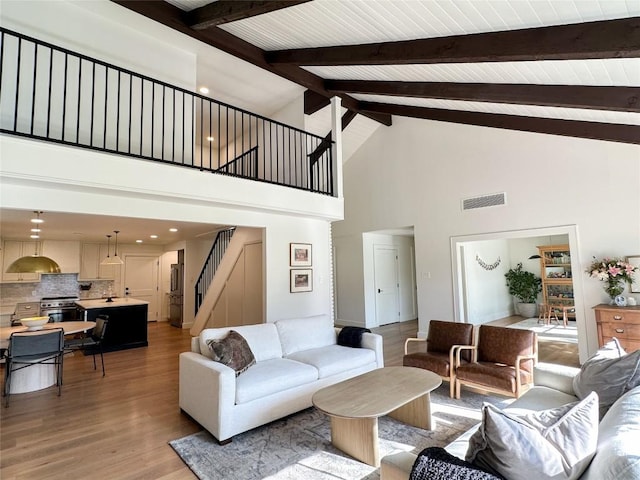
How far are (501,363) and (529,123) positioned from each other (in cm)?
Result: 380

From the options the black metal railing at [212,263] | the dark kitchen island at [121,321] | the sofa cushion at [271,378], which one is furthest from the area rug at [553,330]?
the dark kitchen island at [121,321]

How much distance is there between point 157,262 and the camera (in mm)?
9898

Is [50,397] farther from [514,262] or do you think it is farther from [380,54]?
[514,262]

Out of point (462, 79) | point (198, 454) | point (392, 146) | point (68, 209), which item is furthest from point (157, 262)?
point (462, 79)

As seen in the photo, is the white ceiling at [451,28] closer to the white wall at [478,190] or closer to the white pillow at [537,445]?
the white wall at [478,190]

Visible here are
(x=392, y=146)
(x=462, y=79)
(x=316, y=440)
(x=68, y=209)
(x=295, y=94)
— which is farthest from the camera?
(x=392, y=146)

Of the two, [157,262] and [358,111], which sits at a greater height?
[358,111]

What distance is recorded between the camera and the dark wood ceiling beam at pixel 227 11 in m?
3.19

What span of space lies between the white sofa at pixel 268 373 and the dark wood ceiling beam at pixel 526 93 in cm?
342

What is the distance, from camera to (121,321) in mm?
6398

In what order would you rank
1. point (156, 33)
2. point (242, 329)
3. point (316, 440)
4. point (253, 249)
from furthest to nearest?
point (253, 249), point (156, 33), point (242, 329), point (316, 440)

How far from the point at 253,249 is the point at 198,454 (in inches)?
151

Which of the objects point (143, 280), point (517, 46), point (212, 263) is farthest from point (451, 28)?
point (143, 280)

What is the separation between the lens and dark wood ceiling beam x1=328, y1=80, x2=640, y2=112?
337 cm
